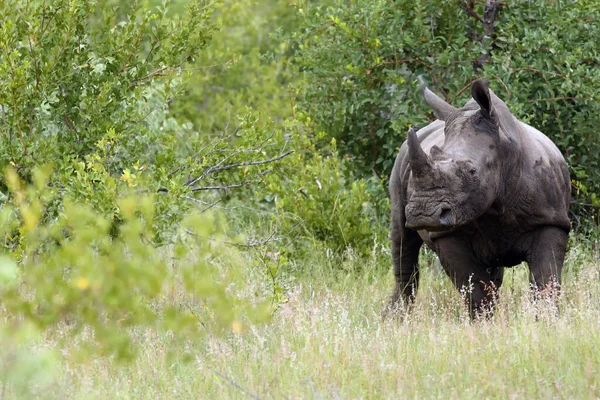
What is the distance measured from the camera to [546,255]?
7.22 meters

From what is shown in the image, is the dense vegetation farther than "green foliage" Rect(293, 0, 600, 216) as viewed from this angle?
No

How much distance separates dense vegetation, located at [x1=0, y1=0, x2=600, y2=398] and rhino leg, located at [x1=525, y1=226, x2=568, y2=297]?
0.71ft

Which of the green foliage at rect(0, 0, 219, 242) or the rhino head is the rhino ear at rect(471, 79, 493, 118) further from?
the green foliage at rect(0, 0, 219, 242)

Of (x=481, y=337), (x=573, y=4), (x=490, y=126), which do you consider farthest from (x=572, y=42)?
(x=481, y=337)

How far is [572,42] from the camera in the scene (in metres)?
9.52

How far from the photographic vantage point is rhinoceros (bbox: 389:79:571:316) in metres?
6.80

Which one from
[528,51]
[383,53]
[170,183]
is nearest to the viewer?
[170,183]

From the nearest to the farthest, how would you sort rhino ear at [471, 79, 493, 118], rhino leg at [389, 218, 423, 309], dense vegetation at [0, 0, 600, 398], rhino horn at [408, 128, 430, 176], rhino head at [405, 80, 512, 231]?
dense vegetation at [0, 0, 600, 398] < rhino horn at [408, 128, 430, 176] < rhino head at [405, 80, 512, 231] < rhino ear at [471, 79, 493, 118] < rhino leg at [389, 218, 423, 309]

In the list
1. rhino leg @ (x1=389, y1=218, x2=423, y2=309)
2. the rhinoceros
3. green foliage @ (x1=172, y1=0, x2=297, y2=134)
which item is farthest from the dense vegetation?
green foliage @ (x1=172, y1=0, x2=297, y2=134)

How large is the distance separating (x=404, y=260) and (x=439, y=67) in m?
2.07

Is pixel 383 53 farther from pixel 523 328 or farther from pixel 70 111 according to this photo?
pixel 523 328

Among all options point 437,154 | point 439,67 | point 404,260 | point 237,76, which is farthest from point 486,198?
point 237,76

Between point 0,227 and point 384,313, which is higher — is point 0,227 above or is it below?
above

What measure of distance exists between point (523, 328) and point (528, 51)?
387cm
